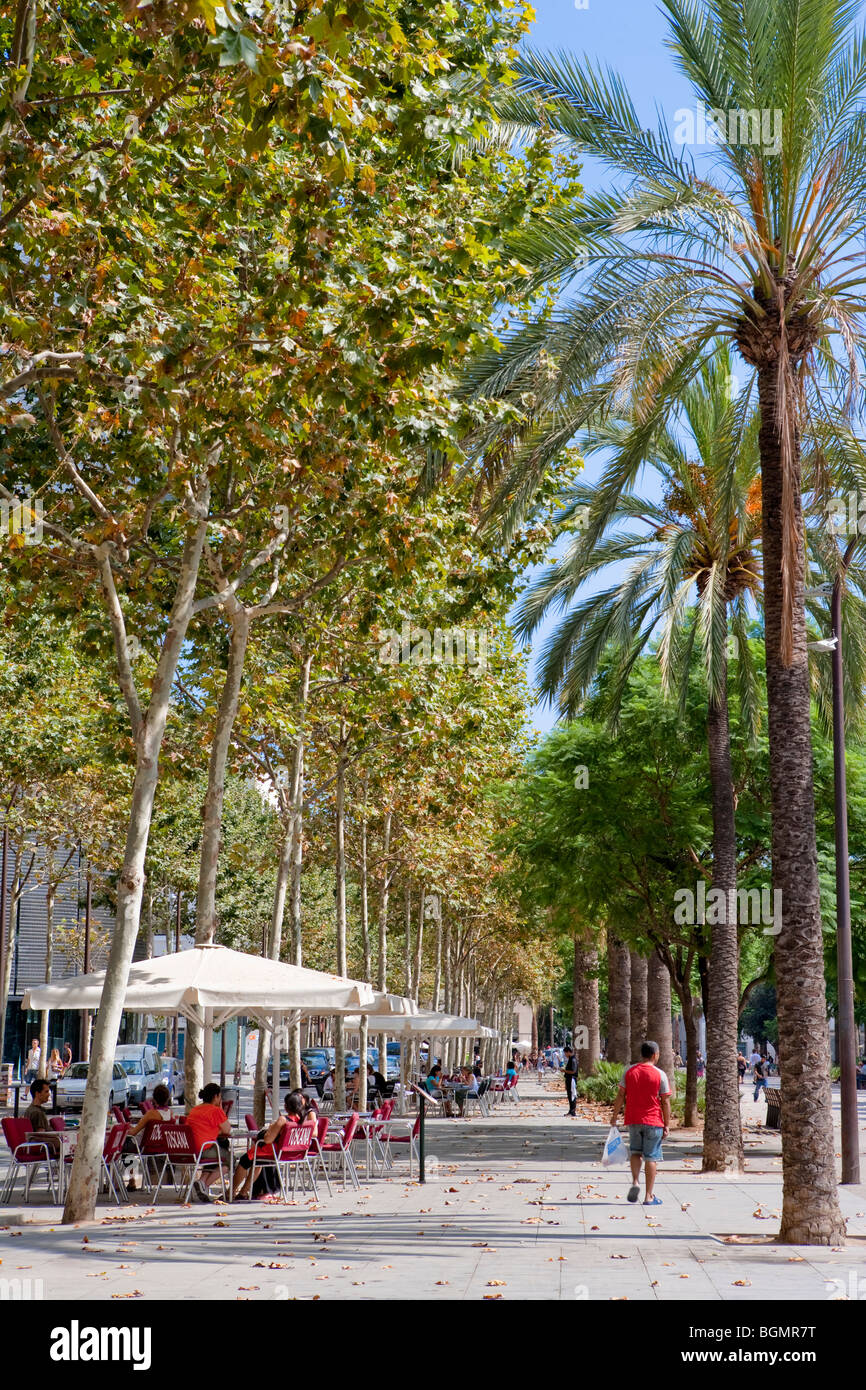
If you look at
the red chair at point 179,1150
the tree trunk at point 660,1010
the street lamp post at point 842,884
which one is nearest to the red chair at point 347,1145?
the red chair at point 179,1150

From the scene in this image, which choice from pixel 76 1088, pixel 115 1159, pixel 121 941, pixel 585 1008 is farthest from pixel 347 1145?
pixel 585 1008

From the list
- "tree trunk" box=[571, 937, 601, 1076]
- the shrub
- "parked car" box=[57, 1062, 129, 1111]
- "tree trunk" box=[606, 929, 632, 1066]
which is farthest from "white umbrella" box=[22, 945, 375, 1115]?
"tree trunk" box=[571, 937, 601, 1076]

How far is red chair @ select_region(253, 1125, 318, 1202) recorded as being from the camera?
16.1 meters

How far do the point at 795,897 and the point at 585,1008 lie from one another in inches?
1277

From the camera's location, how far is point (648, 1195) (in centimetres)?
1498

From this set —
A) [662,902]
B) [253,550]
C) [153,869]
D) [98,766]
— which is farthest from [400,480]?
[153,869]

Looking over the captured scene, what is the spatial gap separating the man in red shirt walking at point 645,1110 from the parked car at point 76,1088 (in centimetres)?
1526

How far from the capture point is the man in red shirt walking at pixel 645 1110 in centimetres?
1452

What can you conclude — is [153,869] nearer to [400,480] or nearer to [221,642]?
[221,642]

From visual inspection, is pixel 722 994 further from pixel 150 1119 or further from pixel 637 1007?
pixel 637 1007

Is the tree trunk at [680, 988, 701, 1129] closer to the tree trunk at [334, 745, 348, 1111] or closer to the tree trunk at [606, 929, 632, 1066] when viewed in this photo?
the tree trunk at [606, 929, 632, 1066]

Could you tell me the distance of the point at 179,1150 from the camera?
52.8 ft

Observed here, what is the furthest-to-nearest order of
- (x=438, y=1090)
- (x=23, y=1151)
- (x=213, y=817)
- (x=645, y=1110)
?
1. (x=438, y=1090)
2. (x=213, y=817)
3. (x=23, y=1151)
4. (x=645, y=1110)

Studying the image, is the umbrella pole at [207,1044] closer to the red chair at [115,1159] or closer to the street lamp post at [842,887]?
the red chair at [115,1159]
